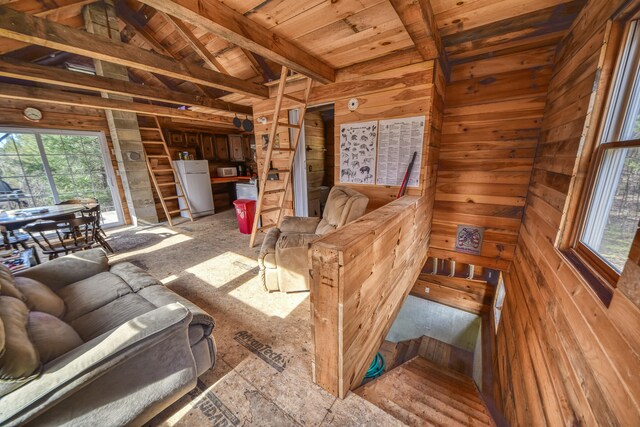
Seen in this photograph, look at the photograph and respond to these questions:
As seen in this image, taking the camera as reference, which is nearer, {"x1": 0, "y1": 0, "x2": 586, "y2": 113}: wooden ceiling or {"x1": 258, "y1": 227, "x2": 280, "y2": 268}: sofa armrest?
{"x1": 0, "y1": 0, "x2": 586, "y2": 113}: wooden ceiling

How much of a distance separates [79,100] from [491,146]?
5.63 meters

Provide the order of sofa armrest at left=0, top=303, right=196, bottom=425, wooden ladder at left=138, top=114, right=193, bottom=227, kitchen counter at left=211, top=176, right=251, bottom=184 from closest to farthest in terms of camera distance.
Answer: sofa armrest at left=0, top=303, right=196, bottom=425
wooden ladder at left=138, top=114, right=193, bottom=227
kitchen counter at left=211, top=176, right=251, bottom=184

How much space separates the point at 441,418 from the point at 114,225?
20.1 feet

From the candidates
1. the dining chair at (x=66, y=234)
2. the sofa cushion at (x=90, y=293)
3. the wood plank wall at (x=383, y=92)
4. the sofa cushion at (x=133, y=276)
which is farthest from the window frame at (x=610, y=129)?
the dining chair at (x=66, y=234)

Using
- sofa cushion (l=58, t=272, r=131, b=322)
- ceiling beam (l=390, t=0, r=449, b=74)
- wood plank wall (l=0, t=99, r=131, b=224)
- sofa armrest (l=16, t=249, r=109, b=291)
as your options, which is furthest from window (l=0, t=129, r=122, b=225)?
ceiling beam (l=390, t=0, r=449, b=74)

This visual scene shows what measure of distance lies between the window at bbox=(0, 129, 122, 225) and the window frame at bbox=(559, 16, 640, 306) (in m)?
6.71

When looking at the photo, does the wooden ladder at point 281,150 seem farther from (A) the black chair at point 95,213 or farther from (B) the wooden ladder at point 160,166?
(B) the wooden ladder at point 160,166

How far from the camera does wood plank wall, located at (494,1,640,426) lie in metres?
0.79

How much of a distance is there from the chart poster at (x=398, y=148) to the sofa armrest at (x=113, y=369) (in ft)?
7.36

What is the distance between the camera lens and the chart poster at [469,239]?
9.50 feet

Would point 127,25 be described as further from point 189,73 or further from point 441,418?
point 441,418

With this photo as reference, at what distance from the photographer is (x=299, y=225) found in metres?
2.78

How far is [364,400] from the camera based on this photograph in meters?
1.20

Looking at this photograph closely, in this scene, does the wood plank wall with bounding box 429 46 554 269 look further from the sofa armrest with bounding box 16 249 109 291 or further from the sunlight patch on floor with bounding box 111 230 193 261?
the sunlight patch on floor with bounding box 111 230 193 261
